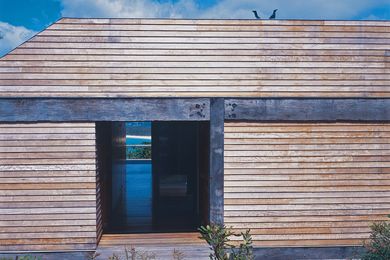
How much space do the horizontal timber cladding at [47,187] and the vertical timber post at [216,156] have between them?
1.94 metres

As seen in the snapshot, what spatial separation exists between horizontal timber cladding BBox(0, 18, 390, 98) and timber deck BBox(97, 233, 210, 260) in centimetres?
260

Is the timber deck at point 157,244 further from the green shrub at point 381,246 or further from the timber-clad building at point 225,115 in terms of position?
the green shrub at point 381,246

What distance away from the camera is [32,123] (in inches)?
295

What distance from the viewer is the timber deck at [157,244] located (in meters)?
7.67

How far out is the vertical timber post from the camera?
25.2 ft

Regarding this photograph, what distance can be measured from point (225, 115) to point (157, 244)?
260 centimetres

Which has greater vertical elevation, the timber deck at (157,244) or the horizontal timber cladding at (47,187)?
the horizontal timber cladding at (47,187)

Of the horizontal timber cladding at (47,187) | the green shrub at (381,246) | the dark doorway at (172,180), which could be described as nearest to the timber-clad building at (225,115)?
the horizontal timber cladding at (47,187)

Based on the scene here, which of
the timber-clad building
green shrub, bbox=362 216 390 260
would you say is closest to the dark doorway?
the timber-clad building

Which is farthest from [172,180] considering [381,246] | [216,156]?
[381,246]

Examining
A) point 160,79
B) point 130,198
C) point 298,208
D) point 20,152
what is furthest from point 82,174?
point 130,198

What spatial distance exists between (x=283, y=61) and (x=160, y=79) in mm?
2079

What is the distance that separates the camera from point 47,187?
24.7 feet

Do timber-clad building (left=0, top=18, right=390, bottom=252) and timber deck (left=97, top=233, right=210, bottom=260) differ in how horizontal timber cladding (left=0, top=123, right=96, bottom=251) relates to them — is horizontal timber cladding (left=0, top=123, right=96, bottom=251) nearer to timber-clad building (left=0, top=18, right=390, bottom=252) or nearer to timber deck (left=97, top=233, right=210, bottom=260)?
timber-clad building (left=0, top=18, right=390, bottom=252)
